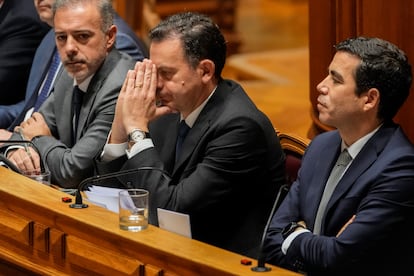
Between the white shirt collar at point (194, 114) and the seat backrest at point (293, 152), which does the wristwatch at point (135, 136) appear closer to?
the white shirt collar at point (194, 114)

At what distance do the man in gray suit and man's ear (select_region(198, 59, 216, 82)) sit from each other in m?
0.53

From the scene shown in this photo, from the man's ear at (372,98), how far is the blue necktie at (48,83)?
1.64 meters

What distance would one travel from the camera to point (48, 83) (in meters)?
3.77

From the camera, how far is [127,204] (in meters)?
2.49

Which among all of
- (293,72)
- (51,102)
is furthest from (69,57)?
(293,72)

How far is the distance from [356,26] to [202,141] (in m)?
0.84

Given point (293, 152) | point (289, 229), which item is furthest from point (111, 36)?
point (289, 229)

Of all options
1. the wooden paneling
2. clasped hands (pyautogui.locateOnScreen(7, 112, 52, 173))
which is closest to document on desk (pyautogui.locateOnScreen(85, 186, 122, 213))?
clasped hands (pyautogui.locateOnScreen(7, 112, 52, 173))

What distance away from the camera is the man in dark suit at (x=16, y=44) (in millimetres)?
4066

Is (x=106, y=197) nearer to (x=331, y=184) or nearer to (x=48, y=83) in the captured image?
(x=331, y=184)

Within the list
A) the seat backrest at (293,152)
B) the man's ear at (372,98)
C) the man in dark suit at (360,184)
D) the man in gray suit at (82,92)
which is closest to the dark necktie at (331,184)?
the man in dark suit at (360,184)

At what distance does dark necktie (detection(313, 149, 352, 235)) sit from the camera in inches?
97.5

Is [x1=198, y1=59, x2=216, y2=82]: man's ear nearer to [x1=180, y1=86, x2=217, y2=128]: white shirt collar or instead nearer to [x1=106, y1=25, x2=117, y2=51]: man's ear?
[x1=180, y1=86, x2=217, y2=128]: white shirt collar

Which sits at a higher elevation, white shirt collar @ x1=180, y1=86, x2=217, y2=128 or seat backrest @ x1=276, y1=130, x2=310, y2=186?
white shirt collar @ x1=180, y1=86, x2=217, y2=128
